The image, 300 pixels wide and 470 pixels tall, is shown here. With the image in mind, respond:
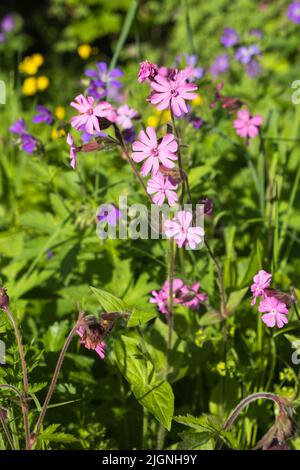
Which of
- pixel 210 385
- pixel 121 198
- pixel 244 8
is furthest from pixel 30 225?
pixel 244 8

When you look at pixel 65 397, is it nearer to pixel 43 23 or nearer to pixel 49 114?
pixel 49 114

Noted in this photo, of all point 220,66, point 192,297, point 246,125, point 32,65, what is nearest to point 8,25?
point 32,65

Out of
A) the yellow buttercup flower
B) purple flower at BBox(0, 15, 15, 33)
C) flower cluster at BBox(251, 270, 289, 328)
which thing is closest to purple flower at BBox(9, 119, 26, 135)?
flower cluster at BBox(251, 270, 289, 328)

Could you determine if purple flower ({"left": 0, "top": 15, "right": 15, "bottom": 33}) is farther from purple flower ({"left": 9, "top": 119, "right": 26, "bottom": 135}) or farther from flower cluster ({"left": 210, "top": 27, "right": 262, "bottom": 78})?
purple flower ({"left": 9, "top": 119, "right": 26, "bottom": 135})

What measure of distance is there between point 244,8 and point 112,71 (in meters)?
2.77

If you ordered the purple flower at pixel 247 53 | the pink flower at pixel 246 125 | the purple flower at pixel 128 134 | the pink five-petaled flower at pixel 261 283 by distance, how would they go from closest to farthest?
the pink five-petaled flower at pixel 261 283 < the pink flower at pixel 246 125 < the purple flower at pixel 128 134 < the purple flower at pixel 247 53

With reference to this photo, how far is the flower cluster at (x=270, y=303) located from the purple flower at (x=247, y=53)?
1.63 m

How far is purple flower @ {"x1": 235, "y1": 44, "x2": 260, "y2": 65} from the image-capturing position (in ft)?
9.00

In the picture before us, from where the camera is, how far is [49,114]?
203 centimetres

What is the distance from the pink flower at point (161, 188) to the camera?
1.35 meters

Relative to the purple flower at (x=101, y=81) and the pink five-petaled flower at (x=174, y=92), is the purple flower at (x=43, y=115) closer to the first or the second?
the purple flower at (x=101, y=81)

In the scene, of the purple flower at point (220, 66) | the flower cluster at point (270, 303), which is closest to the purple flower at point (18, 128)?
the flower cluster at point (270, 303)

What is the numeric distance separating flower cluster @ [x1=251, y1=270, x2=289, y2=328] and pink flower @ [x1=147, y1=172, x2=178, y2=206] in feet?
0.91

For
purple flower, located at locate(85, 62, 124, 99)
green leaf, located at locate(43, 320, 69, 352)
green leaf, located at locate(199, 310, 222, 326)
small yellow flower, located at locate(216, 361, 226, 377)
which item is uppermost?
purple flower, located at locate(85, 62, 124, 99)
